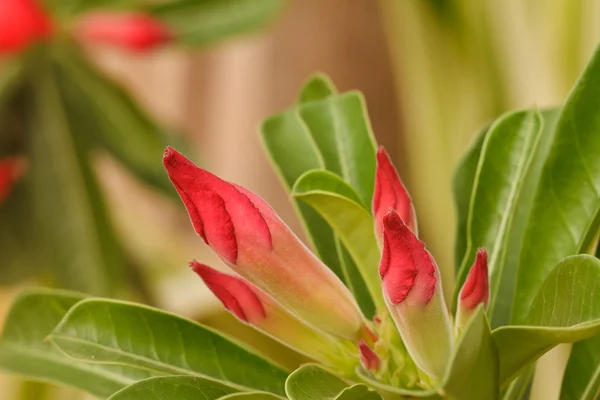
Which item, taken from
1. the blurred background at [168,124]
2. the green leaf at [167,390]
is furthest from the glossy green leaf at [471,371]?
the blurred background at [168,124]

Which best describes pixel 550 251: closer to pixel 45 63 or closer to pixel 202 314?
pixel 45 63

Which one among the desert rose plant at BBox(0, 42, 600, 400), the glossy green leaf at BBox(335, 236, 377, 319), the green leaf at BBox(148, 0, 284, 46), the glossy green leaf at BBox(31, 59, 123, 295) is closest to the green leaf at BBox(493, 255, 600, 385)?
the desert rose plant at BBox(0, 42, 600, 400)

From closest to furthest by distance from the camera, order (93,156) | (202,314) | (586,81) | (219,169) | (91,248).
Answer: (586,81)
(91,248)
(93,156)
(202,314)
(219,169)

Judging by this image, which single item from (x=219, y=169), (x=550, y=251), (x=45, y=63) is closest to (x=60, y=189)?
(x=45, y=63)

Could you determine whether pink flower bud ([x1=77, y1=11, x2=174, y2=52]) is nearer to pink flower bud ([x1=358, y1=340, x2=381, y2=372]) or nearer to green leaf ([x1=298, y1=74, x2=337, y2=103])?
green leaf ([x1=298, y1=74, x2=337, y2=103])

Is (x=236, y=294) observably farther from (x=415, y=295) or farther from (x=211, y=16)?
(x=211, y=16)
